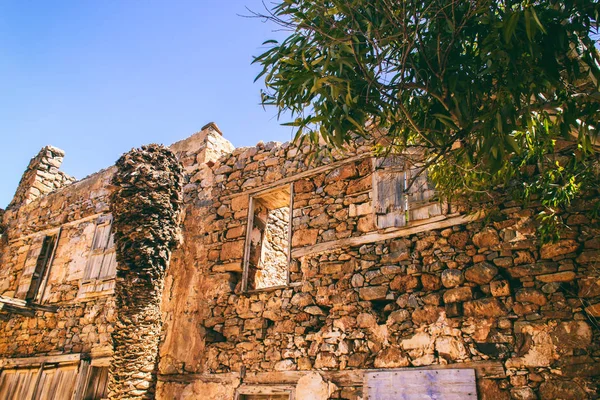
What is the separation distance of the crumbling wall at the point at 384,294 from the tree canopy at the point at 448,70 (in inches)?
34.7

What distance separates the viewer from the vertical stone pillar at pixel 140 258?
6031mm

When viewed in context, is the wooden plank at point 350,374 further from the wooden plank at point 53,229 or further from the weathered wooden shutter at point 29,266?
the weathered wooden shutter at point 29,266

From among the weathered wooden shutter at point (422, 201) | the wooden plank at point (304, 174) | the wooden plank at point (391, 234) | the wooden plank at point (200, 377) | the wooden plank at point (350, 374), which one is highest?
the wooden plank at point (304, 174)

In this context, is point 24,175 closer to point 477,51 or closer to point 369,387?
point 369,387

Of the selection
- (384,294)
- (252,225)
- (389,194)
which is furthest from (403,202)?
(252,225)

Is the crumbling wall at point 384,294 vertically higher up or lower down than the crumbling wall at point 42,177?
lower down

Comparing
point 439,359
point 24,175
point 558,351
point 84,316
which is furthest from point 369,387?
point 24,175

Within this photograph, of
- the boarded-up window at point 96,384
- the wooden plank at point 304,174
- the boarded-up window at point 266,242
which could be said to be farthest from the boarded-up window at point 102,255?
the boarded-up window at point 266,242

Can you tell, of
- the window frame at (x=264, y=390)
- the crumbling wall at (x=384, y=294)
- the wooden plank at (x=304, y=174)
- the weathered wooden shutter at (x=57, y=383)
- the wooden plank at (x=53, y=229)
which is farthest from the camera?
the wooden plank at (x=53, y=229)

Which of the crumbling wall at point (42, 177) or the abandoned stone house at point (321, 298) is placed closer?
the abandoned stone house at point (321, 298)

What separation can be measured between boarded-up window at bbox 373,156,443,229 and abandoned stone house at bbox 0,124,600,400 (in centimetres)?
2

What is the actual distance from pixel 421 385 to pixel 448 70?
3115 mm

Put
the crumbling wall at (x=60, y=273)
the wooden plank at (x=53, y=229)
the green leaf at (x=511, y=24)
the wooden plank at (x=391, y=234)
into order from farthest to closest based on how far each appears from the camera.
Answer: the wooden plank at (x=53, y=229) < the crumbling wall at (x=60, y=273) < the wooden plank at (x=391, y=234) < the green leaf at (x=511, y=24)

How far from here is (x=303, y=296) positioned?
6070 mm
